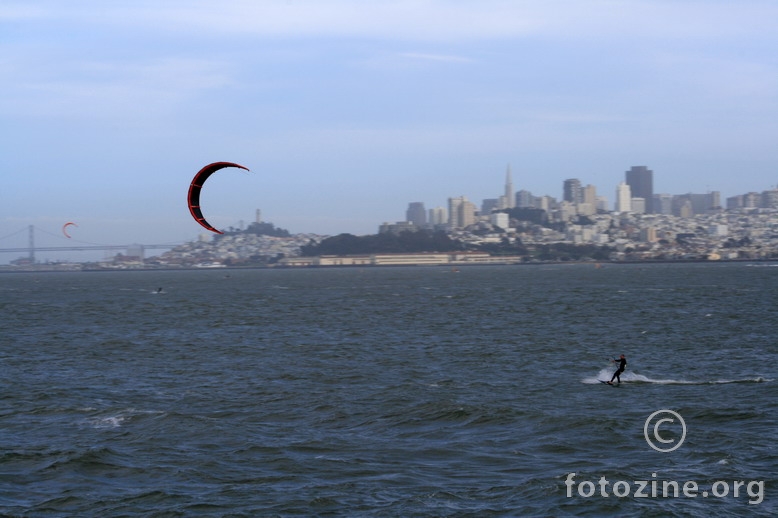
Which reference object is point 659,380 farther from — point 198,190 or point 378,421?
point 198,190

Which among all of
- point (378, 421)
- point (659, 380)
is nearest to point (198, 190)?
point (378, 421)

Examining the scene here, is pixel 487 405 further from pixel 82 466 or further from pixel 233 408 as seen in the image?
pixel 82 466

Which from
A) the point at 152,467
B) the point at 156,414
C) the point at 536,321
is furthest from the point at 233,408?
the point at 536,321

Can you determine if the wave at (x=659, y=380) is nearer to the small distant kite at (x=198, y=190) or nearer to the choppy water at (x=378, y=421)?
the choppy water at (x=378, y=421)

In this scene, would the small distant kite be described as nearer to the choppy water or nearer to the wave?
the choppy water

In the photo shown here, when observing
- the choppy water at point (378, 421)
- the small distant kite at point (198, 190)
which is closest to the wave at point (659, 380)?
the choppy water at point (378, 421)

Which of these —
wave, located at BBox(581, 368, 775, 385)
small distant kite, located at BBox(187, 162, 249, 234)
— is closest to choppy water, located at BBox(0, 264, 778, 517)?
wave, located at BBox(581, 368, 775, 385)

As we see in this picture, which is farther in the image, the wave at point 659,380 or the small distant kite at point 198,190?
the wave at point 659,380

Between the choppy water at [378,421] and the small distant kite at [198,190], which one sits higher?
the small distant kite at [198,190]

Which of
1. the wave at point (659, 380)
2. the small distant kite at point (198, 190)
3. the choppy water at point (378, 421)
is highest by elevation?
the small distant kite at point (198, 190)

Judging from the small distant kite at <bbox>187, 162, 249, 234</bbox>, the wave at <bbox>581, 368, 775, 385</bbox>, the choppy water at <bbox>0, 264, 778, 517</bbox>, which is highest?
the small distant kite at <bbox>187, 162, 249, 234</bbox>
